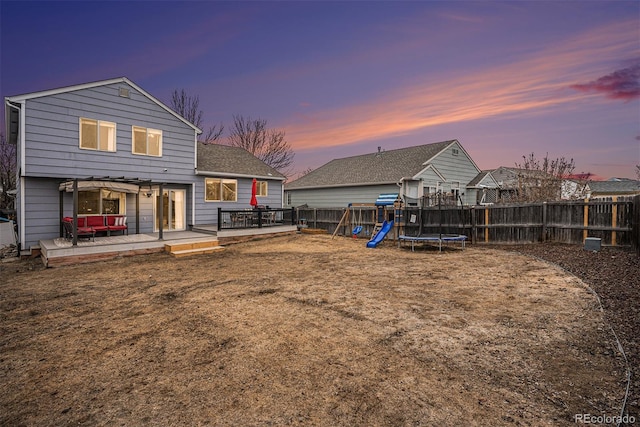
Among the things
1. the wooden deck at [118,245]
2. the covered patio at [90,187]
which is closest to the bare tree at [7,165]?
the covered patio at [90,187]

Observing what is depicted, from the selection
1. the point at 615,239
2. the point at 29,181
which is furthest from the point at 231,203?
the point at 615,239

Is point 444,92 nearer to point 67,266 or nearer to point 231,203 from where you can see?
point 231,203

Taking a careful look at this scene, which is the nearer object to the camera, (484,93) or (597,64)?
(597,64)

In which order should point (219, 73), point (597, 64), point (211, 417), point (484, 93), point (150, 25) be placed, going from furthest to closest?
point (219, 73)
point (150, 25)
point (484, 93)
point (597, 64)
point (211, 417)

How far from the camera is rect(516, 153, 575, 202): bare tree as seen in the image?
15094 mm

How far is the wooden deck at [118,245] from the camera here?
934 cm

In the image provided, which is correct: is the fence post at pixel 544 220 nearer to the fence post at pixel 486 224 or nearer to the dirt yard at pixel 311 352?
the fence post at pixel 486 224

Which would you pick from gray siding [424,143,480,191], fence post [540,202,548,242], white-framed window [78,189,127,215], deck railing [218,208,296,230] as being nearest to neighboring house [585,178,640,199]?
gray siding [424,143,480,191]

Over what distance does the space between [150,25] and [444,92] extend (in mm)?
16038

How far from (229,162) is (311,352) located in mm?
15305

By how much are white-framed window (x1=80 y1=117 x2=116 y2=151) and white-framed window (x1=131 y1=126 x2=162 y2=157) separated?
0.75m

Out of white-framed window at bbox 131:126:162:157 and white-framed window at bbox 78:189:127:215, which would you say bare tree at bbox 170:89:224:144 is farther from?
white-framed window at bbox 78:189:127:215

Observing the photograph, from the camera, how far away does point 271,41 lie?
16.9 m

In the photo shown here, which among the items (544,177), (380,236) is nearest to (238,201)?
(380,236)
